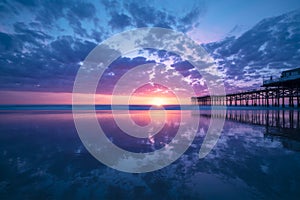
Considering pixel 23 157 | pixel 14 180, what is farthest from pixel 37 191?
pixel 23 157

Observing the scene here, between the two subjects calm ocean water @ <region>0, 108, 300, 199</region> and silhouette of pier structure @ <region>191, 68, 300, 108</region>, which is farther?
silhouette of pier structure @ <region>191, 68, 300, 108</region>

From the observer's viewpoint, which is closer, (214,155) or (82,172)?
(82,172)

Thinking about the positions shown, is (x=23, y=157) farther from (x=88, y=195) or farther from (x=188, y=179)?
(x=188, y=179)

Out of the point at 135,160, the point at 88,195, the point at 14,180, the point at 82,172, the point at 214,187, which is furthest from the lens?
the point at 135,160

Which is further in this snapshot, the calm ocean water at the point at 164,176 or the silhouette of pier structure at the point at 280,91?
the silhouette of pier structure at the point at 280,91

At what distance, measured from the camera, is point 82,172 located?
3.83m

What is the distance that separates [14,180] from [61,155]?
168cm

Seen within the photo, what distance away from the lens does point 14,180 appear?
336cm

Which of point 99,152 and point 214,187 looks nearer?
point 214,187

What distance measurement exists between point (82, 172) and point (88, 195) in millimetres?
1171

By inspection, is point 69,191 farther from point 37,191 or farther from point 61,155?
point 61,155

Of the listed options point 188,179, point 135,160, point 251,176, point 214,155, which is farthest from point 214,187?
point 135,160

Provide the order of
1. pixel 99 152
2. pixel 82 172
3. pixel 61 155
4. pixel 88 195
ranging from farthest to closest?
pixel 99 152
pixel 61 155
pixel 82 172
pixel 88 195

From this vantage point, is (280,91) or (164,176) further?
(280,91)
